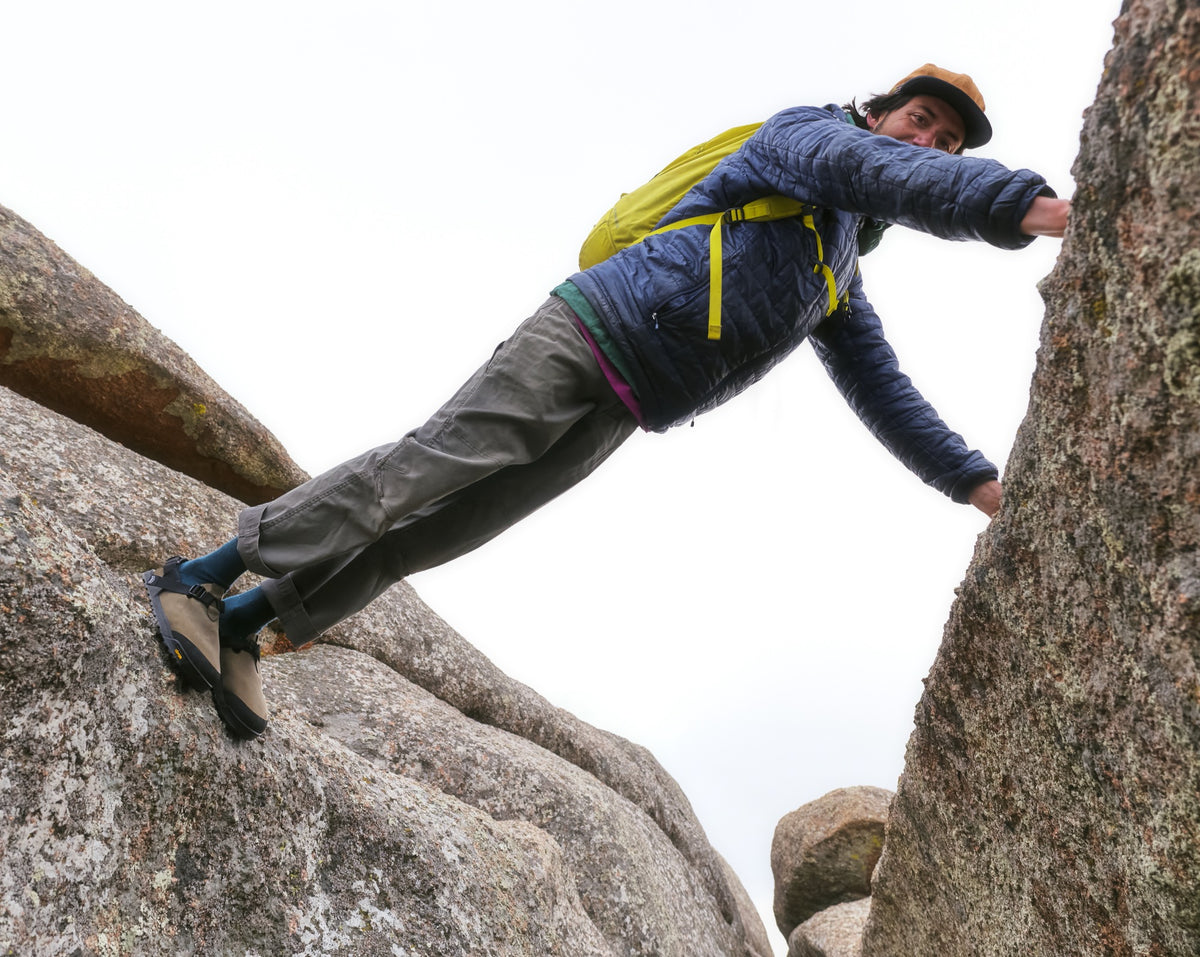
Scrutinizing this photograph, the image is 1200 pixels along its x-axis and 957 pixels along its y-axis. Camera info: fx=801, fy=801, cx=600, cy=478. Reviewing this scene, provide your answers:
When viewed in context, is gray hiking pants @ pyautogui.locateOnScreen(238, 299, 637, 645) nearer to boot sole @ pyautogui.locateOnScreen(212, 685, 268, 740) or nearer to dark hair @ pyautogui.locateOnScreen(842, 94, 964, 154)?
boot sole @ pyautogui.locateOnScreen(212, 685, 268, 740)

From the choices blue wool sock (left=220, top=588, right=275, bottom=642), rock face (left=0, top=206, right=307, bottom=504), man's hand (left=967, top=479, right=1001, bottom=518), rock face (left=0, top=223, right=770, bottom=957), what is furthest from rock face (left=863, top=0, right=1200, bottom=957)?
rock face (left=0, top=206, right=307, bottom=504)

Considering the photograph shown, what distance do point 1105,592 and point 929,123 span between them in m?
3.37

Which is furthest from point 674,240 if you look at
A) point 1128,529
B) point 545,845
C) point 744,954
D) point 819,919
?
point 819,919

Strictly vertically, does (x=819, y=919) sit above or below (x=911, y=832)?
below

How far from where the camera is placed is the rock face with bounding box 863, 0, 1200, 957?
9.00 feet

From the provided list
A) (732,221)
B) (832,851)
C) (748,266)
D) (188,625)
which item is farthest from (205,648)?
(832,851)

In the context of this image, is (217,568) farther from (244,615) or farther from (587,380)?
(587,380)

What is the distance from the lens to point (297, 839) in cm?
484

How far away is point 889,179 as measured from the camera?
4223 mm

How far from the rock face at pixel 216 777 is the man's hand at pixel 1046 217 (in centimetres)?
492

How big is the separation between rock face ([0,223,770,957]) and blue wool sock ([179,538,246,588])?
34 centimetres

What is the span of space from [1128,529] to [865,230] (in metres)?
3.15

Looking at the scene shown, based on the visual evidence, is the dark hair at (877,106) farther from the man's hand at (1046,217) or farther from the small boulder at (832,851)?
the small boulder at (832,851)

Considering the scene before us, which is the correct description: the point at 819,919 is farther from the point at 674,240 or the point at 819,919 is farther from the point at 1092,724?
the point at 674,240
